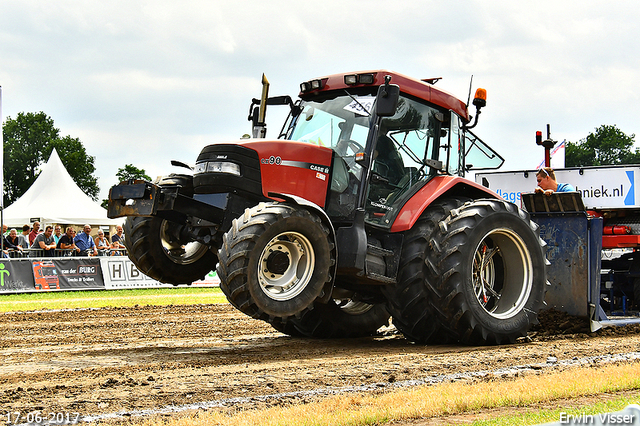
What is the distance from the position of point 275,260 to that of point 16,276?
45.6 ft

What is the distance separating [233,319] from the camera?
1141 cm

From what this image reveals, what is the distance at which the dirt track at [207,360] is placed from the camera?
5008 mm

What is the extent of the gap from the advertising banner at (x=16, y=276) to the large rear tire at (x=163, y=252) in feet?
39.1

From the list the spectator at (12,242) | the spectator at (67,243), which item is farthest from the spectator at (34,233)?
the spectator at (67,243)

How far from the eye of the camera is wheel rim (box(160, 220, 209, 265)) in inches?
299

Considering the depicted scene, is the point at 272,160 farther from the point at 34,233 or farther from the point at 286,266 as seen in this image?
the point at 34,233

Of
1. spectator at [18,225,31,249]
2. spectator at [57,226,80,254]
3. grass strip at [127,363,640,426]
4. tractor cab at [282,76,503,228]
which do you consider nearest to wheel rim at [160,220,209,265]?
tractor cab at [282,76,503,228]

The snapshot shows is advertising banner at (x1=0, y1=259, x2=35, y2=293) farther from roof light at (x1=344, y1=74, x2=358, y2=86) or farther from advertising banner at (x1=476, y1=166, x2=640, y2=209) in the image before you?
roof light at (x1=344, y1=74, x2=358, y2=86)

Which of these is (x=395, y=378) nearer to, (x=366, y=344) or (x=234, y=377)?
(x=234, y=377)

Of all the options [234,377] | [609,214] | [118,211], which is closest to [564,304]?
[609,214]

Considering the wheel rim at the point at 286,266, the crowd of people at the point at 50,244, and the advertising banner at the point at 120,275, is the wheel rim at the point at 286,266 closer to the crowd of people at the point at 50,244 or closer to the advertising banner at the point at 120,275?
the crowd of people at the point at 50,244

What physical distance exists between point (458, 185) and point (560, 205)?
1499mm

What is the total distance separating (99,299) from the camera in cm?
1711

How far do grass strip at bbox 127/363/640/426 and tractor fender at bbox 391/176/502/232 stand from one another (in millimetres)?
2202
